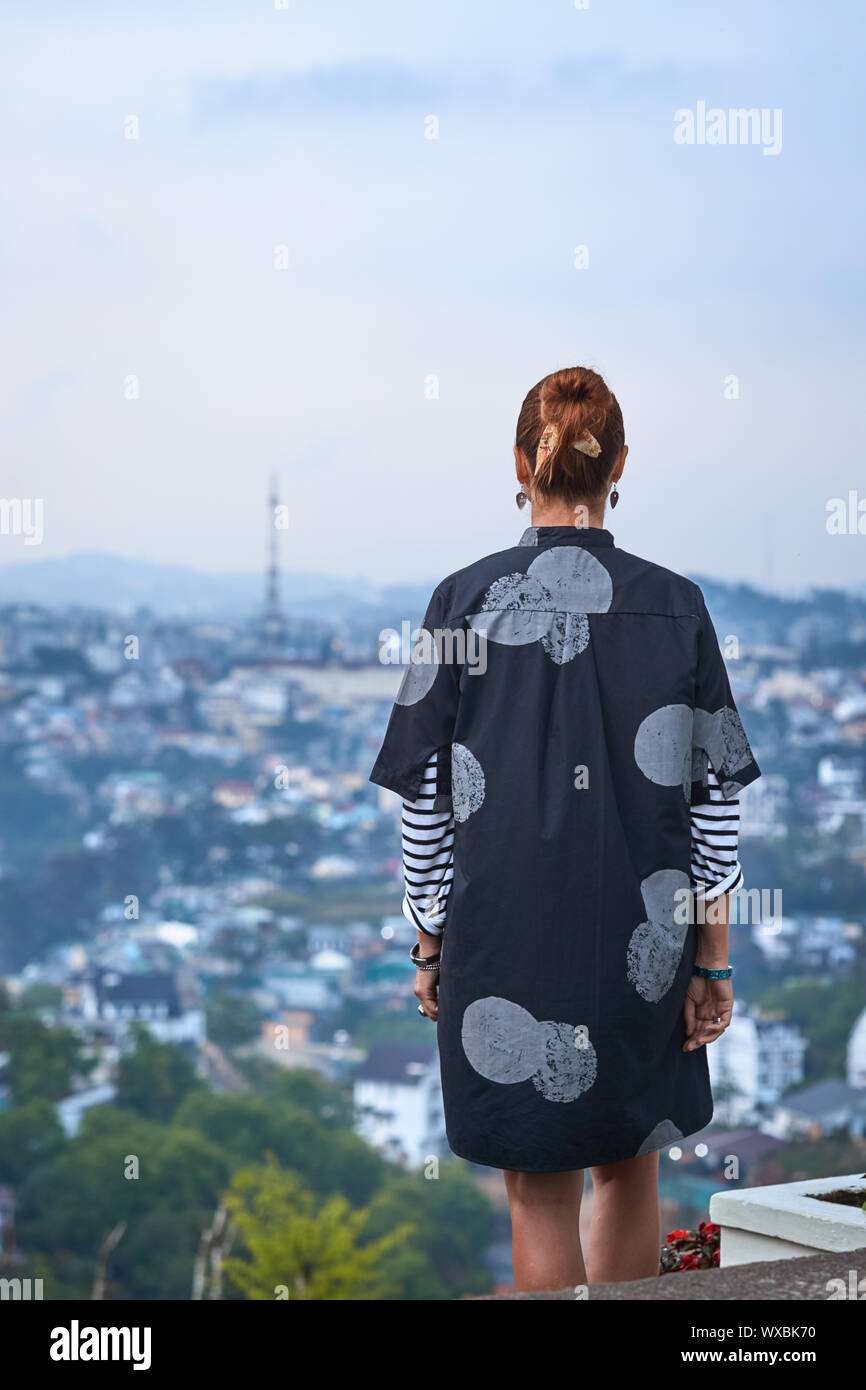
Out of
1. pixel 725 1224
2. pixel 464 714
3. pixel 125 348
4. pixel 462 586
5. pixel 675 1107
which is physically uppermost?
pixel 125 348

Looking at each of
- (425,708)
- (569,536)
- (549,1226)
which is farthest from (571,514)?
(549,1226)

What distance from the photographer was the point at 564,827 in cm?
150

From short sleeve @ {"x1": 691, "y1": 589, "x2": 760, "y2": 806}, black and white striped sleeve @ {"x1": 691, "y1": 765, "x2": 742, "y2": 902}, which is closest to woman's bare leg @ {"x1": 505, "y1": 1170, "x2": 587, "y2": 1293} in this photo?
black and white striped sleeve @ {"x1": 691, "y1": 765, "x2": 742, "y2": 902}

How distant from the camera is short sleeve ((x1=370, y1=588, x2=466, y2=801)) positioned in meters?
1.56

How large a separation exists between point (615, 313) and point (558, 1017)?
41.1m

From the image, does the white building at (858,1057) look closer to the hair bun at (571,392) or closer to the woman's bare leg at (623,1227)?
the woman's bare leg at (623,1227)

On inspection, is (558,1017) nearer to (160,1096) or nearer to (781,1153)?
(781,1153)

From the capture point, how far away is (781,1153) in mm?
29484

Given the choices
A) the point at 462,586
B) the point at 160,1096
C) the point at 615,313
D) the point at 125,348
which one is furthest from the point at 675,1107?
the point at 125,348

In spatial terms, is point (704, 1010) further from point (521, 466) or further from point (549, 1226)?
point (521, 466)

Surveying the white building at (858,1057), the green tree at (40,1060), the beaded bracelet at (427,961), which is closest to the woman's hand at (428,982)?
the beaded bracelet at (427,961)

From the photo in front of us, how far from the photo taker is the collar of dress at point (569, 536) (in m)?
1.59

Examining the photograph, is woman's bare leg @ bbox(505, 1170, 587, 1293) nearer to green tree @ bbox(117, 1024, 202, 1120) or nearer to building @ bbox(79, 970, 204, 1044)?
green tree @ bbox(117, 1024, 202, 1120)

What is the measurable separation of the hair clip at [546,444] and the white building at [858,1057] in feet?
112
